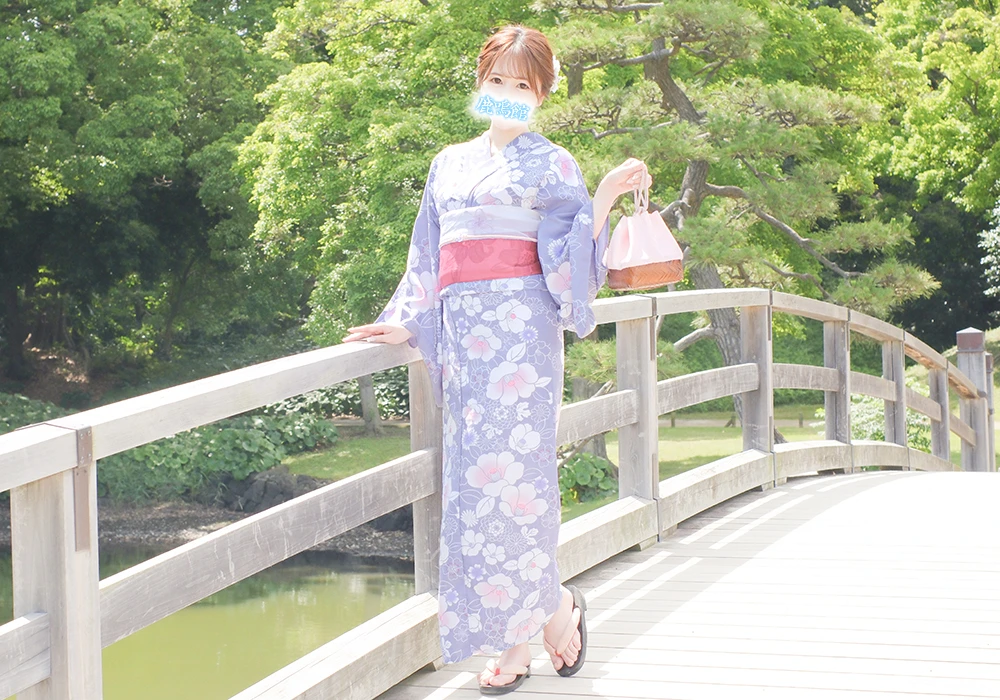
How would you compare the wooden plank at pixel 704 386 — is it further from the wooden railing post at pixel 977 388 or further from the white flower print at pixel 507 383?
the wooden railing post at pixel 977 388

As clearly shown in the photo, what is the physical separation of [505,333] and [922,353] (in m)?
5.30

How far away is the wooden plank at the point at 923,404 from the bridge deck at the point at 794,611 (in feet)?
7.77

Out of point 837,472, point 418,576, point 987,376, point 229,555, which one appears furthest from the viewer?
point 987,376

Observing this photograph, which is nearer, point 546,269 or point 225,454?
point 546,269

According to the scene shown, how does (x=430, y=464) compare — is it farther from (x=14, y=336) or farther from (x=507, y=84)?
(x=14, y=336)

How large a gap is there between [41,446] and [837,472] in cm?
568

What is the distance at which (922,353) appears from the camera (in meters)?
7.09

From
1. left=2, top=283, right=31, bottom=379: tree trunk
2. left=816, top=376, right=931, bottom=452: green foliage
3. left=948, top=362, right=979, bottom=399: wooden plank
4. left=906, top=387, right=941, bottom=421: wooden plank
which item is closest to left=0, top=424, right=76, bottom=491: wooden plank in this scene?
left=906, top=387, right=941, bottom=421: wooden plank

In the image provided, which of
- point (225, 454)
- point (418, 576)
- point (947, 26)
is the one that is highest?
point (947, 26)

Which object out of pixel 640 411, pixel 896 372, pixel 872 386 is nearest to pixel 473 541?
pixel 640 411

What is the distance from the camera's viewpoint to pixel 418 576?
272cm

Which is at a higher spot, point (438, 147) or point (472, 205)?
point (438, 147)

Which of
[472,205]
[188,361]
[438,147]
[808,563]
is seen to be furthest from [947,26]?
[472,205]

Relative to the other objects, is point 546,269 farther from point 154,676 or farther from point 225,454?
point 225,454
